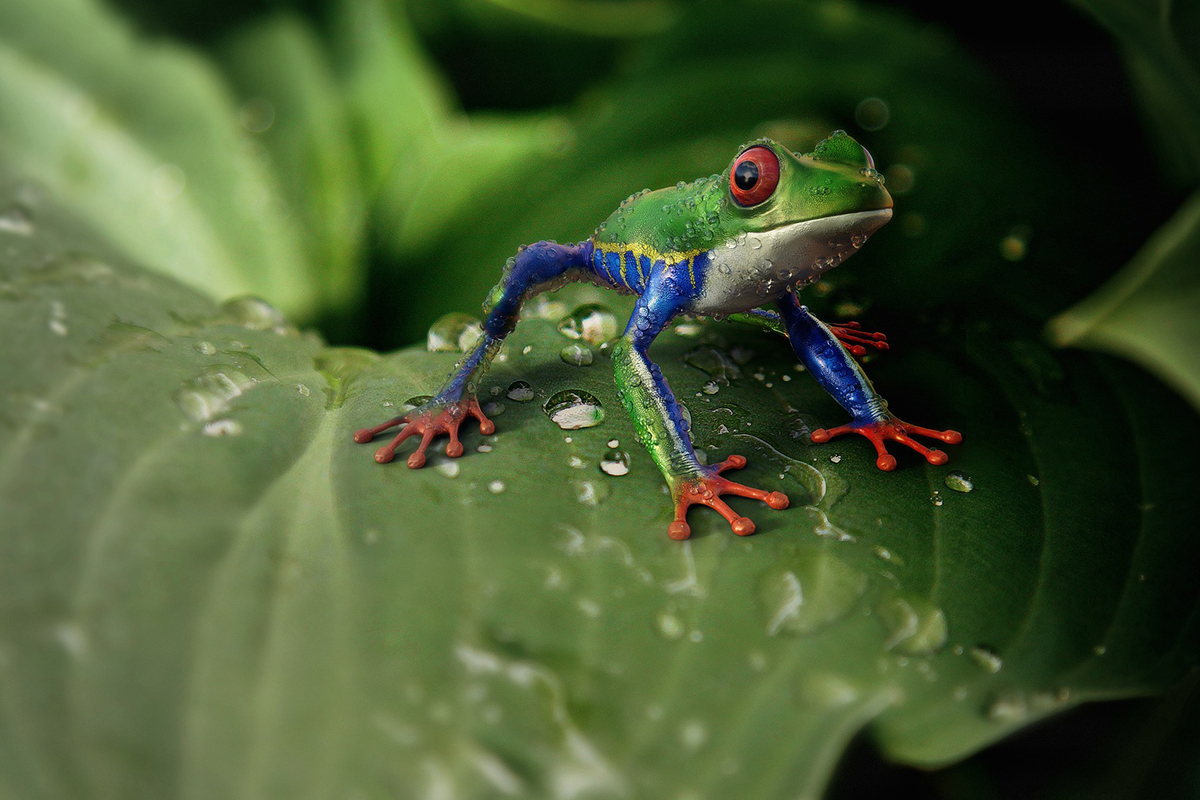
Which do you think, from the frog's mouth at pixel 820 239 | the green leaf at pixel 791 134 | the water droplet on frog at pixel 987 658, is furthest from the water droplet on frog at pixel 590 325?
the water droplet on frog at pixel 987 658

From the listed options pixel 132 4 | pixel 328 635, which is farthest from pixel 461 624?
pixel 132 4

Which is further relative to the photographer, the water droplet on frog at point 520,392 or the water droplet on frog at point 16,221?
the water droplet on frog at point 16,221

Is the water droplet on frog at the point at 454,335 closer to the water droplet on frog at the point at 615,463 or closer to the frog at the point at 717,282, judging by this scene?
the frog at the point at 717,282

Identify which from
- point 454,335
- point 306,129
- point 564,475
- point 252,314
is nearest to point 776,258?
point 564,475

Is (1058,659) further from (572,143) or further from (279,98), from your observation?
(279,98)

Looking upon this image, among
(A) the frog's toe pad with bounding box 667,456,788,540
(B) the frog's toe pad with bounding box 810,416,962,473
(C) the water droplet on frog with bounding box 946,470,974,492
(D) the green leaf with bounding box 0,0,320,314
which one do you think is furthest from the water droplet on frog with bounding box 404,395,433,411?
(D) the green leaf with bounding box 0,0,320,314

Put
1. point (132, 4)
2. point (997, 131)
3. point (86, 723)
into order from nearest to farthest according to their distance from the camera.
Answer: point (86, 723), point (997, 131), point (132, 4)
